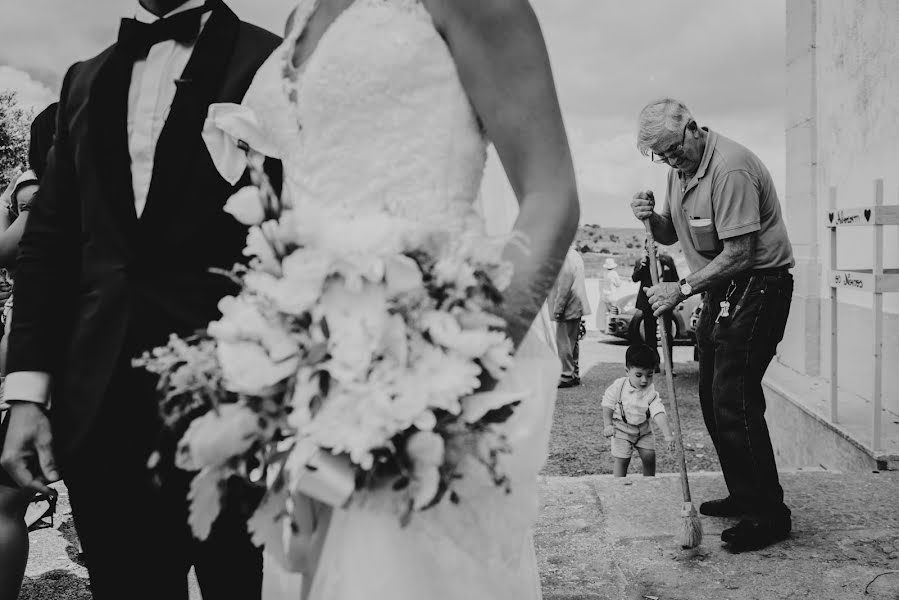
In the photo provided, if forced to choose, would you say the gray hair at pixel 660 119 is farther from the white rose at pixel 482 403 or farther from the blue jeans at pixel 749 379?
the white rose at pixel 482 403

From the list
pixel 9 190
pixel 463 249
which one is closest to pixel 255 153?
pixel 463 249

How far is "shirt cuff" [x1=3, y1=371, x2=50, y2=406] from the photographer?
6.21 feet

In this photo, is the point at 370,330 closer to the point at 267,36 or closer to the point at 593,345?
the point at 267,36

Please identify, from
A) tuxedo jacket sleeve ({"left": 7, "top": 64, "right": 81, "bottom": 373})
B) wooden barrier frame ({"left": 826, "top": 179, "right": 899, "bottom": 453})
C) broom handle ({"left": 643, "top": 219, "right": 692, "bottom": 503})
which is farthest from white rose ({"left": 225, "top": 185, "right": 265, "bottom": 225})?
wooden barrier frame ({"left": 826, "top": 179, "right": 899, "bottom": 453})

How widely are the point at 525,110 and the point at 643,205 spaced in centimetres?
363

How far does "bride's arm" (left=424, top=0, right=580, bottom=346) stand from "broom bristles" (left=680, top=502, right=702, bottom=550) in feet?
A: 10.2

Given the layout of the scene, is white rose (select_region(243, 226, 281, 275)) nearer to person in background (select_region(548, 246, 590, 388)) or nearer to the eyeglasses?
the eyeglasses

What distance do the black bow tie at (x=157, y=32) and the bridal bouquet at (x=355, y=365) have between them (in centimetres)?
98

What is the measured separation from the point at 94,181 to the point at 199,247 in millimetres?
297

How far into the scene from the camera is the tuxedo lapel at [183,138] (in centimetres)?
184

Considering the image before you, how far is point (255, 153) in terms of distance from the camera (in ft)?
5.91

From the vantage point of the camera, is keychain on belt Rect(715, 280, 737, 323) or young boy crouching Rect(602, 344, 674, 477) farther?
young boy crouching Rect(602, 344, 674, 477)

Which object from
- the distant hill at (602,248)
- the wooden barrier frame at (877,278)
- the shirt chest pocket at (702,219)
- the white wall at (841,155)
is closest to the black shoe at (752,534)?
the shirt chest pocket at (702,219)

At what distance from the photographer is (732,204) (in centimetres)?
431
